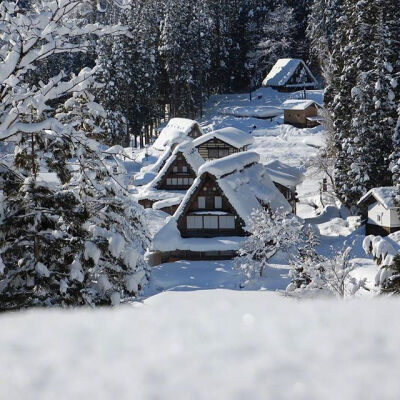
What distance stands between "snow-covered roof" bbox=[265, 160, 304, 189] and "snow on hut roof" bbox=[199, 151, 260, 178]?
293cm

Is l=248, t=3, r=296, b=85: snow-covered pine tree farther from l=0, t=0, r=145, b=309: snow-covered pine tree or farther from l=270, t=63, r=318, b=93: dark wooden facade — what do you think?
l=0, t=0, r=145, b=309: snow-covered pine tree

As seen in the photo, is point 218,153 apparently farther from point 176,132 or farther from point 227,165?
point 227,165

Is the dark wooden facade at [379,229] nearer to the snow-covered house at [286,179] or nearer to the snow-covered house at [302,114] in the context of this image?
the snow-covered house at [286,179]

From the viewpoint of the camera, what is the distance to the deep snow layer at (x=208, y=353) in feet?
11.6

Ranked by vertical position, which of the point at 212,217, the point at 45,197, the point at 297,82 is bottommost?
the point at 212,217

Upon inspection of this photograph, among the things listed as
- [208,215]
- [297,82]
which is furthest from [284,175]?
[297,82]

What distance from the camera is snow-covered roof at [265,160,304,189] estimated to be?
38.2 metres

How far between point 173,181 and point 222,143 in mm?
8995

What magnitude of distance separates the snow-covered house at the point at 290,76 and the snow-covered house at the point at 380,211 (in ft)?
149

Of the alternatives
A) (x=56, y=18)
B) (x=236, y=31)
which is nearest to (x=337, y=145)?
(x=56, y=18)

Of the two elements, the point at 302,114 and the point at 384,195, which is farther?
the point at 302,114

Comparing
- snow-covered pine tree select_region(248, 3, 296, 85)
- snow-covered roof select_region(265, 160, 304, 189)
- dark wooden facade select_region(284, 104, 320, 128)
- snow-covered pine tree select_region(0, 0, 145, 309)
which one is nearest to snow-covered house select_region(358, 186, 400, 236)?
snow-covered roof select_region(265, 160, 304, 189)

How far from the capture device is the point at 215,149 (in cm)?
4953

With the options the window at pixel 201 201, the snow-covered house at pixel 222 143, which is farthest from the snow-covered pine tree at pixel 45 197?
the snow-covered house at pixel 222 143
